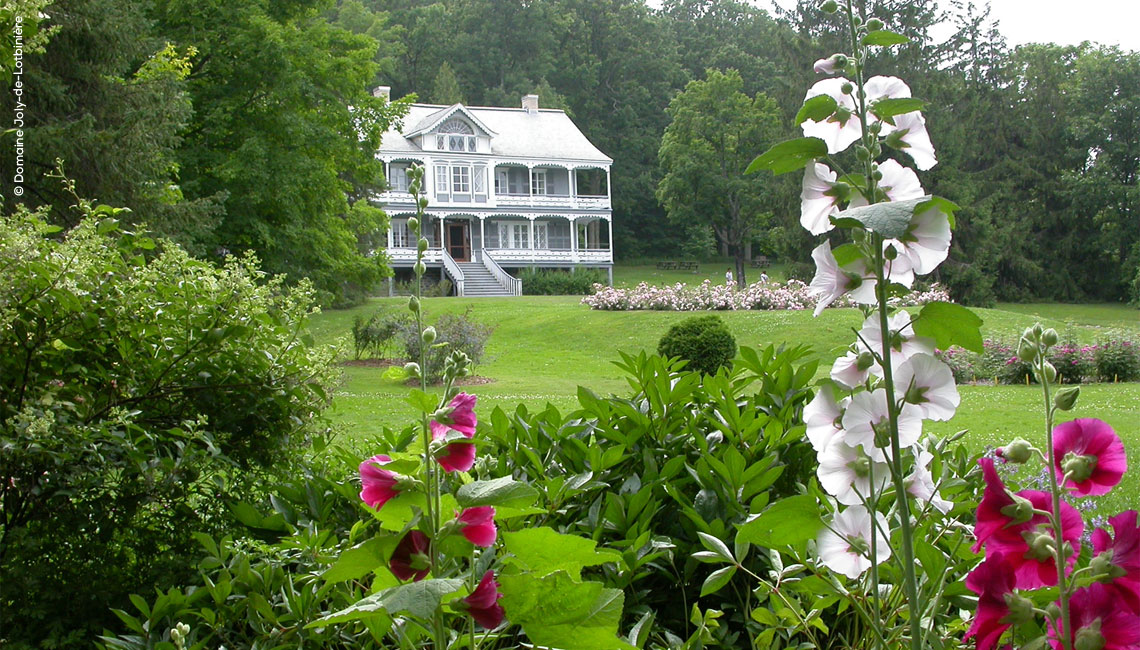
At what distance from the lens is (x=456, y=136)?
3975 cm

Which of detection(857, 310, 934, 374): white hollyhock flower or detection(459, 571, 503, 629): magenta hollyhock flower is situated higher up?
detection(857, 310, 934, 374): white hollyhock flower

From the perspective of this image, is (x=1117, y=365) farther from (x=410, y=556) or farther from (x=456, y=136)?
(x=456, y=136)

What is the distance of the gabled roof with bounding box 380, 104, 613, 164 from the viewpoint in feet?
130

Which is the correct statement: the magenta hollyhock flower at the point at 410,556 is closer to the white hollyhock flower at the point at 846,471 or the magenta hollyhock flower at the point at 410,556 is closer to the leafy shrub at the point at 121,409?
the white hollyhock flower at the point at 846,471

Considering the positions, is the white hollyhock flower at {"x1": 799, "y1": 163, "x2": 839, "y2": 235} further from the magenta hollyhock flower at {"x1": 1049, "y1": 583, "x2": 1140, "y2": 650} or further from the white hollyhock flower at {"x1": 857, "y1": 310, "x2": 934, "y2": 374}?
the magenta hollyhock flower at {"x1": 1049, "y1": 583, "x2": 1140, "y2": 650}

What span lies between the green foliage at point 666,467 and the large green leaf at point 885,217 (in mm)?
846

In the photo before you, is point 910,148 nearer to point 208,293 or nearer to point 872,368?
point 872,368

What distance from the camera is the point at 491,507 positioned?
39.6 inches

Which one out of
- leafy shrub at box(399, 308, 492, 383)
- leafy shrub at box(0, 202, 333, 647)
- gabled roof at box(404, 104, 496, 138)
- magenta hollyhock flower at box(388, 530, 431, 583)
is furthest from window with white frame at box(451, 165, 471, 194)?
magenta hollyhock flower at box(388, 530, 431, 583)

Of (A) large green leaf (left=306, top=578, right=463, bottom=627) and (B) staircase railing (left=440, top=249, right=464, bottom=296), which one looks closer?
(A) large green leaf (left=306, top=578, right=463, bottom=627)

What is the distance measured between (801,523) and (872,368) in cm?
21

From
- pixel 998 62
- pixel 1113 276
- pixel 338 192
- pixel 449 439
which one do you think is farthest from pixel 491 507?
pixel 998 62

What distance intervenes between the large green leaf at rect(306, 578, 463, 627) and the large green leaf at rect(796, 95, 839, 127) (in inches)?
27.2

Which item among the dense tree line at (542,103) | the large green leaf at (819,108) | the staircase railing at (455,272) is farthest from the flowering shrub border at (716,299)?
the large green leaf at (819,108)
